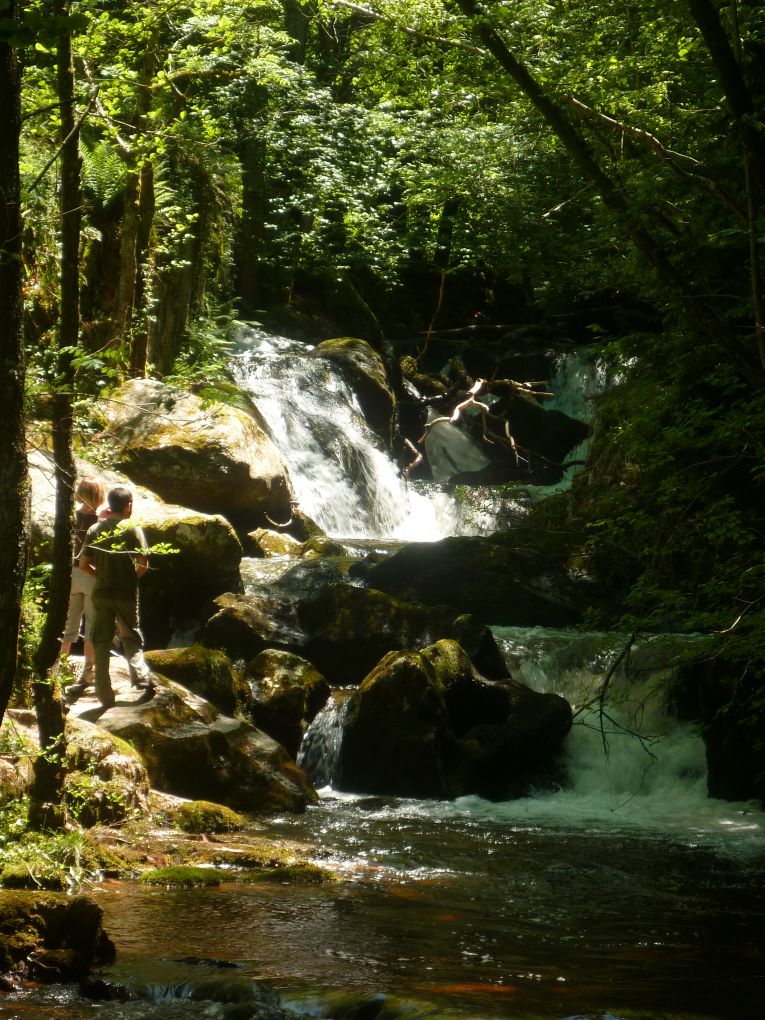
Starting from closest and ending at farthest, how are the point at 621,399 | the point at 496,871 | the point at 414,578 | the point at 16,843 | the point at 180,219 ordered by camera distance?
the point at 16,843 < the point at 496,871 < the point at 621,399 < the point at 414,578 < the point at 180,219

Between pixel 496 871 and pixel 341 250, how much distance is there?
22258 mm

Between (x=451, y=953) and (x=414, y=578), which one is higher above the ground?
(x=414, y=578)

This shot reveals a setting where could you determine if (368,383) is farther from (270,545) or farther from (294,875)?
(294,875)

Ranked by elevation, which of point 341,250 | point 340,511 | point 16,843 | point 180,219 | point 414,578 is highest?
point 341,250

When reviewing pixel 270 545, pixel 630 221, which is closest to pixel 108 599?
pixel 630 221

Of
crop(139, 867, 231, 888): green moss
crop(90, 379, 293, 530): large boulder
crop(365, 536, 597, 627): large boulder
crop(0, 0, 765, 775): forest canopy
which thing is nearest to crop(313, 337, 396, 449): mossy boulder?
crop(0, 0, 765, 775): forest canopy

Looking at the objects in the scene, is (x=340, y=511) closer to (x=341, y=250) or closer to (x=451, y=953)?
(x=341, y=250)

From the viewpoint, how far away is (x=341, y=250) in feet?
91.7

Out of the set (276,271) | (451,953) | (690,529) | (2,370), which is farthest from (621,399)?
(276,271)

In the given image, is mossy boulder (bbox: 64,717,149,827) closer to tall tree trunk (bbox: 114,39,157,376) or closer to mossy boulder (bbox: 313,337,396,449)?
tall tree trunk (bbox: 114,39,157,376)

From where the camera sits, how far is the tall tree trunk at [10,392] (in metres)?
4.31

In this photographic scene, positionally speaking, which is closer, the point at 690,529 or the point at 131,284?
the point at 690,529

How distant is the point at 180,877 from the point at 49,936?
1.88 meters

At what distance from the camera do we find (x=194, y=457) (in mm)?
15406
